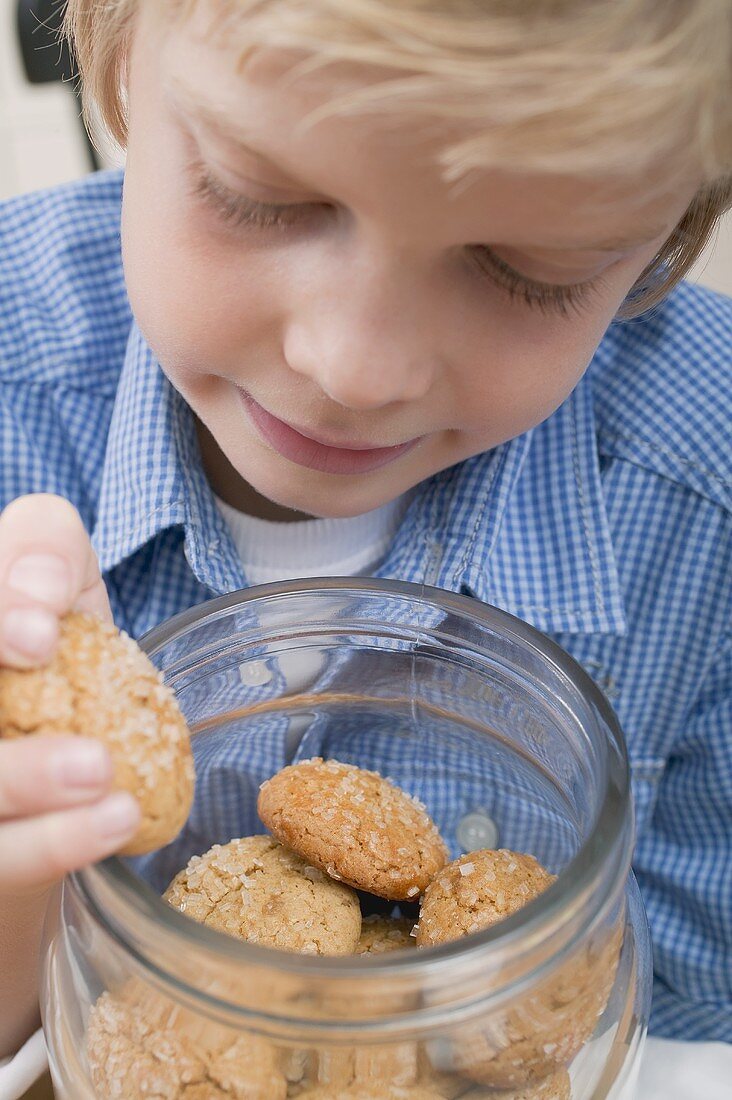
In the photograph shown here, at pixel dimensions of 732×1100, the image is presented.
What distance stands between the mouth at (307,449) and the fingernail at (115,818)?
0.27 meters

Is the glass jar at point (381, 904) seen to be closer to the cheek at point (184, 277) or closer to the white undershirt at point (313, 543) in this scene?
the cheek at point (184, 277)

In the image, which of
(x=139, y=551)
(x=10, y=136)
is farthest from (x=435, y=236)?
(x=10, y=136)

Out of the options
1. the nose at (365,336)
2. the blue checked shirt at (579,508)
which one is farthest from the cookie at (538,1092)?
the blue checked shirt at (579,508)

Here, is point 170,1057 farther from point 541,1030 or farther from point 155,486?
point 155,486

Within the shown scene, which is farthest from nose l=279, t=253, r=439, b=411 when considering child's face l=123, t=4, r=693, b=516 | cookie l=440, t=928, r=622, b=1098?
cookie l=440, t=928, r=622, b=1098

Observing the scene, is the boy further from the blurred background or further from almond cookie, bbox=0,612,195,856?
the blurred background

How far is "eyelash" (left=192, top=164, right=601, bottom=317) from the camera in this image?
43 centimetres

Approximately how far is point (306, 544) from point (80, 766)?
18.6 inches

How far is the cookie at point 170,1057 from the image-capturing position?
344 mm

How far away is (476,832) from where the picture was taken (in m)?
0.54

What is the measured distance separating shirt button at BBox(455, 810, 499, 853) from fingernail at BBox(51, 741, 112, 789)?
0.26 m

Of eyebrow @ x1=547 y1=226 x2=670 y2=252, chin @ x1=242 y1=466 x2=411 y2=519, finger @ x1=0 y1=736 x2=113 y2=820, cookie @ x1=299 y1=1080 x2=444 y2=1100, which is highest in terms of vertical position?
eyebrow @ x1=547 y1=226 x2=670 y2=252

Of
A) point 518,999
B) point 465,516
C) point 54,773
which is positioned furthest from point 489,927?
point 465,516

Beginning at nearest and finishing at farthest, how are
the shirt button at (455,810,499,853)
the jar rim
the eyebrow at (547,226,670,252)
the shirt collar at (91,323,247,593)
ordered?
the jar rim → the eyebrow at (547,226,670,252) → the shirt button at (455,810,499,853) → the shirt collar at (91,323,247,593)
